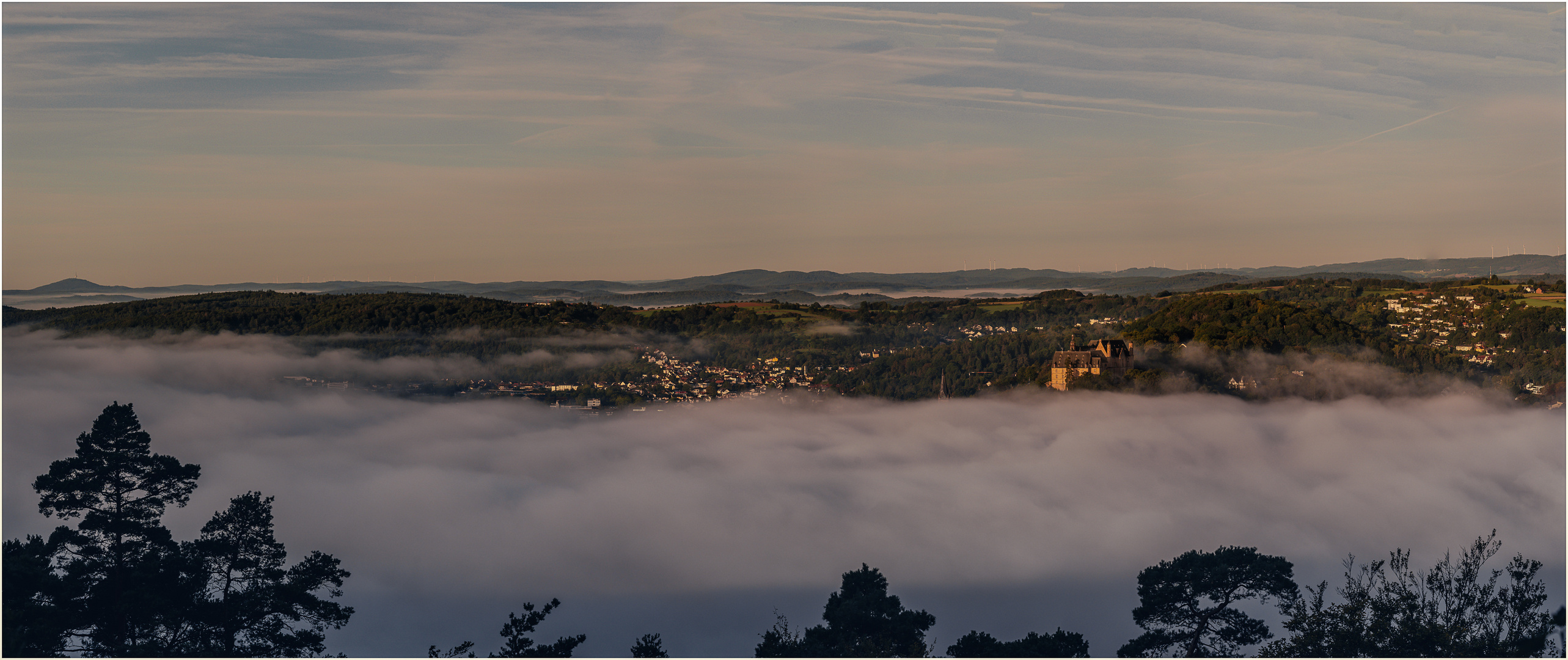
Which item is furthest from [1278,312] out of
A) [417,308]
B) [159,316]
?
[159,316]

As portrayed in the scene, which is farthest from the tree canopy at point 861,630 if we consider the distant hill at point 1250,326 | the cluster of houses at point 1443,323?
the cluster of houses at point 1443,323

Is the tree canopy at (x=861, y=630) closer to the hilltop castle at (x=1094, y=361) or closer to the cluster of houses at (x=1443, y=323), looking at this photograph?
the hilltop castle at (x=1094, y=361)

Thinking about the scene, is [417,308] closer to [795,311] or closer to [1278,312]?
[795,311]

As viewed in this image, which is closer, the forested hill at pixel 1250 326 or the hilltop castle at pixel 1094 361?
the hilltop castle at pixel 1094 361

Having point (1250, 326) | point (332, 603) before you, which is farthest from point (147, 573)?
point (1250, 326)

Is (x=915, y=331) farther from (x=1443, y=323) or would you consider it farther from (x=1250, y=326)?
(x=1443, y=323)

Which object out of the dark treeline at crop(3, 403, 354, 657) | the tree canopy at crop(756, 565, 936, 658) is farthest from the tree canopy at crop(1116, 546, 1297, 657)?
the dark treeline at crop(3, 403, 354, 657)

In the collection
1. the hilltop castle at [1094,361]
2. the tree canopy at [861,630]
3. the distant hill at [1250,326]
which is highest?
the distant hill at [1250,326]

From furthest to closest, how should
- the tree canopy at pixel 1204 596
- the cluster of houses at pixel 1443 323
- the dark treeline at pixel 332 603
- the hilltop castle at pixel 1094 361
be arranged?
the cluster of houses at pixel 1443 323, the hilltop castle at pixel 1094 361, the tree canopy at pixel 1204 596, the dark treeline at pixel 332 603
